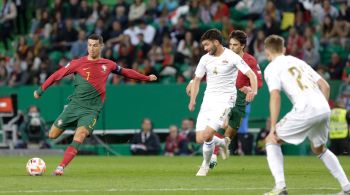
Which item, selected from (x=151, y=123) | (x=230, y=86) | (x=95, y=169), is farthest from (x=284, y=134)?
(x=151, y=123)

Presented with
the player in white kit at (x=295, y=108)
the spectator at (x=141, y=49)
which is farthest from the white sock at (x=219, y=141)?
the spectator at (x=141, y=49)

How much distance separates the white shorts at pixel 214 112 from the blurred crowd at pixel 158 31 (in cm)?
978

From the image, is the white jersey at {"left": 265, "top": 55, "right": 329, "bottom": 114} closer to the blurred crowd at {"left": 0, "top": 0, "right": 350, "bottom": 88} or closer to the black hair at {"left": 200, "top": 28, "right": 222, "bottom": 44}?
the black hair at {"left": 200, "top": 28, "right": 222, "bottom": 44}

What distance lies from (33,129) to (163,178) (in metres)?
12.2

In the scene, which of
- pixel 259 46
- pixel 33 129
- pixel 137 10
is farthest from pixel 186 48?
pixel 33 129

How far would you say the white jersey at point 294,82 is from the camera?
11734mm

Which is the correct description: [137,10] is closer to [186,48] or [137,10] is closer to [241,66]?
[186,48]

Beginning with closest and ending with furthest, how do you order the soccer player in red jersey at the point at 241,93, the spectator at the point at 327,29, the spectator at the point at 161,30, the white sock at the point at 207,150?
the white sock at the point at 207,150
the soccer player in red jersey at the point at 241,93
the spectator at the point at 327,29
the spectator at the point at 161,30

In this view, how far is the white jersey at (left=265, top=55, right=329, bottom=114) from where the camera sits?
38.5 ft

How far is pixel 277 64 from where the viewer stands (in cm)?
1177

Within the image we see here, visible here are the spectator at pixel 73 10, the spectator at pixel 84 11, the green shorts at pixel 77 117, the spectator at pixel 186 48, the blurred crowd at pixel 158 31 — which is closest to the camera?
the green shorts at pixel 77 117

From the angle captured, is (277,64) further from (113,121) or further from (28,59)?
(28,59)

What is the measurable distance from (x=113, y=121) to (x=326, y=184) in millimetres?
13235

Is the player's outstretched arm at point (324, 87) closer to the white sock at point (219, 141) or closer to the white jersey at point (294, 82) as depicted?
→ the white jersey at point (294, 82)
